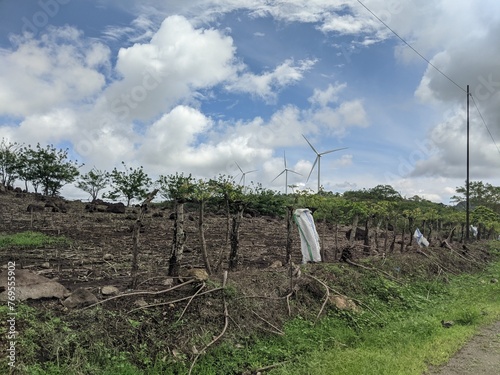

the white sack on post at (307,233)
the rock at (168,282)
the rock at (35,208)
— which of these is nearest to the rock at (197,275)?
the rock at (168,282)

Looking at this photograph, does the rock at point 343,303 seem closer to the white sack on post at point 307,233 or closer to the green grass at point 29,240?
the white sack on post at point 307,233

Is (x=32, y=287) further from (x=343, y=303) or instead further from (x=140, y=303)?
(x=343, y=303)

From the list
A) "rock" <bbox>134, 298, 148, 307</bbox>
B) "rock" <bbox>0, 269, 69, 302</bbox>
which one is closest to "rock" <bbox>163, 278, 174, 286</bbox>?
"rock" <bbox>134, 298, 148, 307</bbox>

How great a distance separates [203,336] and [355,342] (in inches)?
110

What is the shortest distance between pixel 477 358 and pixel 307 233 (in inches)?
205

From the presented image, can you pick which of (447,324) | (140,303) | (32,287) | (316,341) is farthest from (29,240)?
(447,324)

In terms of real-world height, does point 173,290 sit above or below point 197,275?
below

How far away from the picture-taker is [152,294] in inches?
257

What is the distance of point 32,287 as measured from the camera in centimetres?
583

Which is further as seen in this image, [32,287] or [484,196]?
[484,196]

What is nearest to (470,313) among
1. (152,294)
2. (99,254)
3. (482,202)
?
(152,294)

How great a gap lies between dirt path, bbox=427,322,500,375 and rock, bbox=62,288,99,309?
4.89m

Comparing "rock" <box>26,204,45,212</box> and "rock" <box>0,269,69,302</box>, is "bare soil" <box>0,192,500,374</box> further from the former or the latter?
"rock" <box>26,204,45,212</box>

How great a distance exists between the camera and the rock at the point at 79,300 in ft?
18.6
